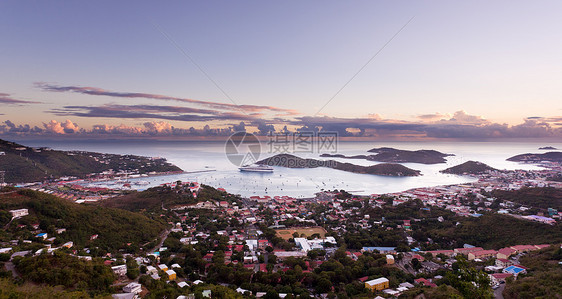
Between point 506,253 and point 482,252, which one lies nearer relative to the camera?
point 506,253

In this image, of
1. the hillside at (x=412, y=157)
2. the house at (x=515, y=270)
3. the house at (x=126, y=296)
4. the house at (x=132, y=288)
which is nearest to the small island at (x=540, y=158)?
the hillside at (x=412, y=157)

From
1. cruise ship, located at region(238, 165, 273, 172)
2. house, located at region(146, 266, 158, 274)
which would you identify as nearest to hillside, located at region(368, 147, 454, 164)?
cruise ship, located at region(238, 165, 273, 172)

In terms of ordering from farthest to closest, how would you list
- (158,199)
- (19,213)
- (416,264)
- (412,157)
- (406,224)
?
(412,157) → (158,199) → (406,224) → (19,213) → (416,264)

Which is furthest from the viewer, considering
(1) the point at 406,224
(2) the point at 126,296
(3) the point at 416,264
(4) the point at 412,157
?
(4) the point at 412,157

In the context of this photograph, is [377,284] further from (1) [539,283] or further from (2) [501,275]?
(2) [501,275]

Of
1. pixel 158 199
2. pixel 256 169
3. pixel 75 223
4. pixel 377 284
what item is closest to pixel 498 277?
pixel 377 284

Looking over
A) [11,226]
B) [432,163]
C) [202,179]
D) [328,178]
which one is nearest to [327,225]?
[11,226]

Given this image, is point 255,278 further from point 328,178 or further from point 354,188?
point 328,178
